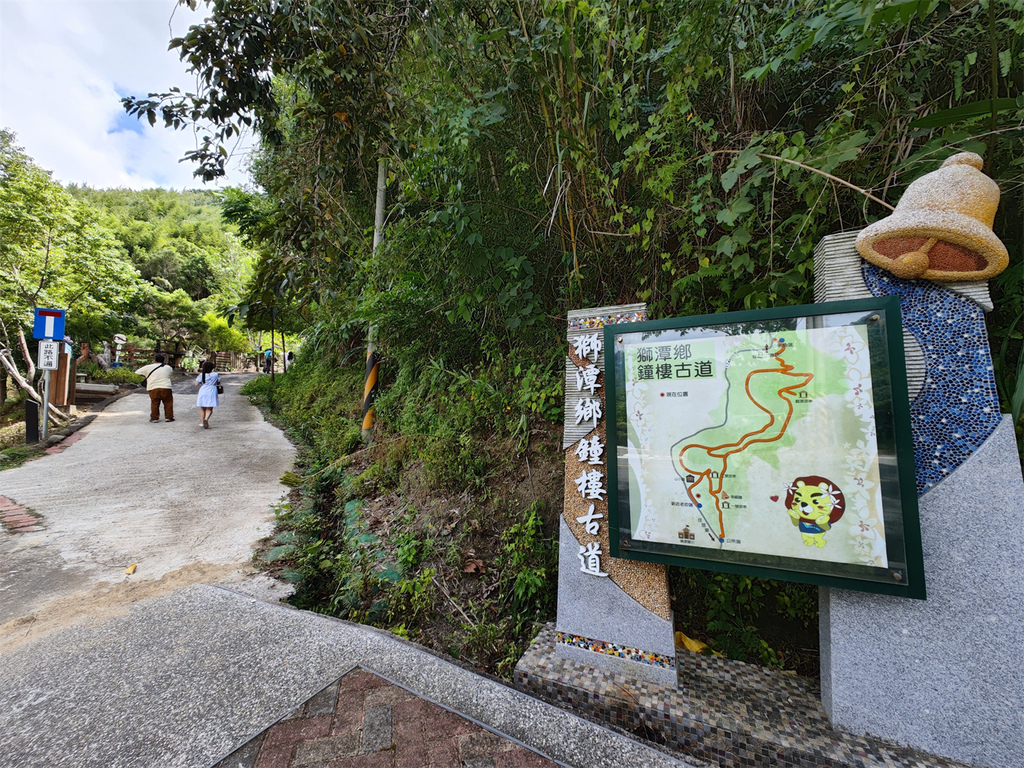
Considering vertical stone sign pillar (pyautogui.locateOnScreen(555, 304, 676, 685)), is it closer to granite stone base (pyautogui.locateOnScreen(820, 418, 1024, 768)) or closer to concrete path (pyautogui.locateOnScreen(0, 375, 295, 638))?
granite stone base (pyautogui.locateOnScreen(820, 418, 1024, 768))

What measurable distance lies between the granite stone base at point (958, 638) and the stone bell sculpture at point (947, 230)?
24.1 inches

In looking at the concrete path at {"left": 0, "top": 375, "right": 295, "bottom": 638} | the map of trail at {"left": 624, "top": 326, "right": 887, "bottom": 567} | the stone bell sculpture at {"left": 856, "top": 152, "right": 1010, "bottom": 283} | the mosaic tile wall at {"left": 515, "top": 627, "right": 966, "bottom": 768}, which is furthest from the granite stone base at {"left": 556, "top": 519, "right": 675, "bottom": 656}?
the concrete path at {"left": 0, "top": 375, "right": 295, "bottom": 638}

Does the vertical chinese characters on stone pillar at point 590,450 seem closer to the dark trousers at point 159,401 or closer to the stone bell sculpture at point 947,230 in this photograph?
the stone bell sculpture at point 947,230

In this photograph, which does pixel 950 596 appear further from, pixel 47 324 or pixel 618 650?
pixel 47 324

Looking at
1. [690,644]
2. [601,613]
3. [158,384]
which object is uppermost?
[158,384]

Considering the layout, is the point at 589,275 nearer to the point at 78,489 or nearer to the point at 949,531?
the point at 949,531

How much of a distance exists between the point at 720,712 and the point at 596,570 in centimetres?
72

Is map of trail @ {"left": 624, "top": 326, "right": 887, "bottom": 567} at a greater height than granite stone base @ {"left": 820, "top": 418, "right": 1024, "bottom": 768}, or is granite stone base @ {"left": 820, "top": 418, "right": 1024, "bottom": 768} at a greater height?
map of trail @ {"left": 624, "top": 326, "right": 887, "bottom": 567}

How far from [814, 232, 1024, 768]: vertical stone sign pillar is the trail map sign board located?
13 cm

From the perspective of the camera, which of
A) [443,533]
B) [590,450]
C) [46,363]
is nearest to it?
[590,450]

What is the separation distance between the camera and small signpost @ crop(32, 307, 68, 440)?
696cm

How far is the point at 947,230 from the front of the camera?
154cm

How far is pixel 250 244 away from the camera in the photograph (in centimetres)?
893

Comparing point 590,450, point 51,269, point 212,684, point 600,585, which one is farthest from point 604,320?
point 51,269
